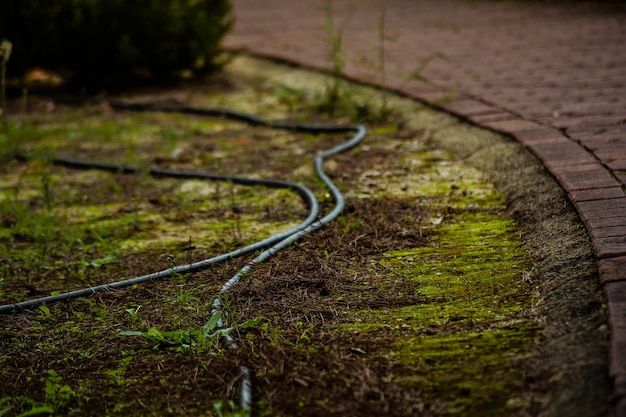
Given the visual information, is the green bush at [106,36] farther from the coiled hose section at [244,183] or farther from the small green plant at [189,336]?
the small green plant at [189,336]

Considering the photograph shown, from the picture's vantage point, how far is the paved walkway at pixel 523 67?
247 centimetres

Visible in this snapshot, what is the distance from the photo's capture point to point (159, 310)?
87.7 inches

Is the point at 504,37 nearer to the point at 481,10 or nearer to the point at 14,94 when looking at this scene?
the point at 481,10

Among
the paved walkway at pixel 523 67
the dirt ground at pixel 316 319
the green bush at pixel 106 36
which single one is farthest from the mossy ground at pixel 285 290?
the green bush at pixel 106 36

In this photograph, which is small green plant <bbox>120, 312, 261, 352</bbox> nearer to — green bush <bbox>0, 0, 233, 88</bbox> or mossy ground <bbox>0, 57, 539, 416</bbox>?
mossy ground <bbox>0, 57, 539, 416</bbox>

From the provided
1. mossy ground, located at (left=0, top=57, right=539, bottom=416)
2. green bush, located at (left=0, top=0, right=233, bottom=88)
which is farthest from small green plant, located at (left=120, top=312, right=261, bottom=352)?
green bush, located at (left=0, top=0, right=233, bottom=88)

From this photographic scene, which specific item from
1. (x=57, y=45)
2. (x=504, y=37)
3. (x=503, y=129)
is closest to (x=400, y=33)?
(x=504, y=37)

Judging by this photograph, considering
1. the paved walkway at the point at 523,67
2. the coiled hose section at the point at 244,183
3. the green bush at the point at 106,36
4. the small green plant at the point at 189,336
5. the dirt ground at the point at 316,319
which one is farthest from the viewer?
the green bush at the point at 106,36

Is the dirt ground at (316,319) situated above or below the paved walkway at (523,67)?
below

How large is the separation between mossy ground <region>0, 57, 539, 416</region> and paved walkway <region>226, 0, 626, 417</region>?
26 cm

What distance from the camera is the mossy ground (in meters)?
1.81

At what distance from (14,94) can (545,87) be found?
11.6 ft

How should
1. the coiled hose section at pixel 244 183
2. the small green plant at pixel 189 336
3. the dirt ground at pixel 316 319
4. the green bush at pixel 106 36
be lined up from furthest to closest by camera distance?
the green bush at pixel 106 36
the coiled hose section at pixel 244 183
the small green plant at pixel 189 336
the dirt ground at pixel 316 319

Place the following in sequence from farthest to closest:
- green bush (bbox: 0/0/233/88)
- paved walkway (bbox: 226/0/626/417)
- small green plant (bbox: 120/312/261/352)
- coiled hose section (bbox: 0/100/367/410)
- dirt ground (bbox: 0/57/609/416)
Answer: green bush (bbox: 0/0/233/88) → paved walkway (bbox: 226/0/626/417) → coiled hose section (bbox: 0/100/367/410) → small green plant (bbox: 120/312/261/352) → dirt ground (bbox: 0/57/609/416)
